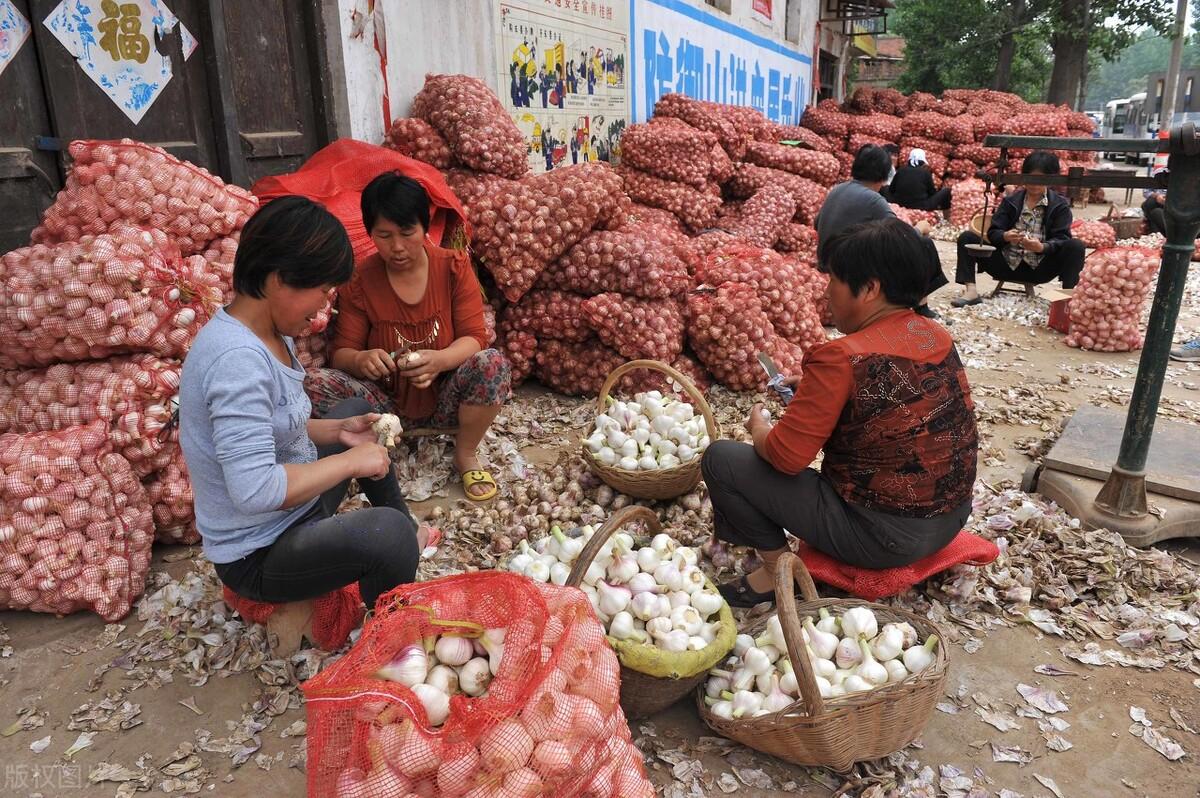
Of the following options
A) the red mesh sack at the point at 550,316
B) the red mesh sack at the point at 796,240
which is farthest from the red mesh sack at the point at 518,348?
the red mesh sack at the point at 796,240

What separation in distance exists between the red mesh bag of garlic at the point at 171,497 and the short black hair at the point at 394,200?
1.19 meters

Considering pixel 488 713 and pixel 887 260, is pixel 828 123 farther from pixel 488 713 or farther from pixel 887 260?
pixel 488 713

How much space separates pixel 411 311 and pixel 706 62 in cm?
876

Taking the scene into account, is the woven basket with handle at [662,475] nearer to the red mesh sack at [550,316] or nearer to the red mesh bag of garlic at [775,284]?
the red mesh sack at [550,316]

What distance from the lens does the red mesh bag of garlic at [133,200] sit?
118 inches

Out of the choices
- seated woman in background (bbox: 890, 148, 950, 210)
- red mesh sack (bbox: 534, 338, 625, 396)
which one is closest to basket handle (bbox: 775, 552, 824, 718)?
red mesh sack (bbox: 534, 338, 625, 396)

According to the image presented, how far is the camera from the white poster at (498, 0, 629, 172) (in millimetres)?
6137

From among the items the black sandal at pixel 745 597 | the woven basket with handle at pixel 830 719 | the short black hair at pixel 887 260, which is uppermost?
the short black hair at pixel 887 260

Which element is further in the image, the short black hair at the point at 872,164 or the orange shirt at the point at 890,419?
the short black hair at the point at 872,164

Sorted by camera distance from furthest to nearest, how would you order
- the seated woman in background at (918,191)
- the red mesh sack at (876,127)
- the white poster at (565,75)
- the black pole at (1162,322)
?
the red mesh sack at (876,127), the seated woman in background at (918,191), the white poster at (565,75), the black pole at (1162,322)

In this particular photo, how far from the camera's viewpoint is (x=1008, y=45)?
892 inches

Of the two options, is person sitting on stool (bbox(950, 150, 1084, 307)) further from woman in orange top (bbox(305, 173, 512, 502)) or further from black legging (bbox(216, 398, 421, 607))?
black legging (bbox(216, 398, 421, 607))

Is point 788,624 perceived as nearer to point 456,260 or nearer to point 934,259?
point 934,259

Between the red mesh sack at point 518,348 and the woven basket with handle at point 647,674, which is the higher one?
the red mesh sack at point 518,348
